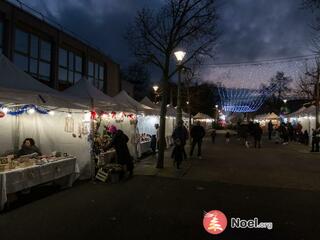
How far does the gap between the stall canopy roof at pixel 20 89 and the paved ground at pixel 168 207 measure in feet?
7.37

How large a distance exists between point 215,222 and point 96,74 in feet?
86.1

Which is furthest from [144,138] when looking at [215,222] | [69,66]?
[215,222]

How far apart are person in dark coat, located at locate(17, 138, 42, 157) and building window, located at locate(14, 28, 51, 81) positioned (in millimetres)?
11407

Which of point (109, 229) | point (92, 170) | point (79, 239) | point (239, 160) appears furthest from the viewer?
point (239, 160)

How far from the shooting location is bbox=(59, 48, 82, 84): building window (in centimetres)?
2473

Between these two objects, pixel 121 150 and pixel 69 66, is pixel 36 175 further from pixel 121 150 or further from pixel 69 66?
pixel 69 66

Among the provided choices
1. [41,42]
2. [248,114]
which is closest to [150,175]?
[41,42]

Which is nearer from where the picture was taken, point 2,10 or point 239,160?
→ point 239,160

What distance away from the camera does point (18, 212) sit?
6.77 m

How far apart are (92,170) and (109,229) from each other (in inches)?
191

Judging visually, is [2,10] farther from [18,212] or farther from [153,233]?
[153,233]

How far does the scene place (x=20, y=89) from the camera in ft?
25.7

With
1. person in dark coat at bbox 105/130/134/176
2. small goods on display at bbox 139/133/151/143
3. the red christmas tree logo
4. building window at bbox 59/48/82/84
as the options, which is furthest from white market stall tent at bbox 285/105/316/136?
the red christmas tree logo

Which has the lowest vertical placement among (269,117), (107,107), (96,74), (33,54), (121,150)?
(121,150)
